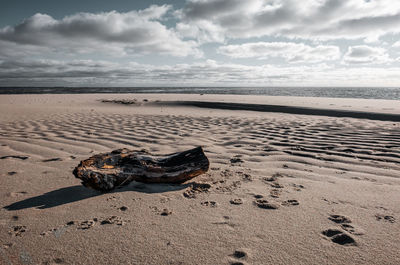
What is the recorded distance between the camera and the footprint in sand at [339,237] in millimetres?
1631

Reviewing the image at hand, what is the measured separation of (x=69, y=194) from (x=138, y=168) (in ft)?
2.31

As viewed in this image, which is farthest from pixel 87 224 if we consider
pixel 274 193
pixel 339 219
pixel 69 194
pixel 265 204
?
pixel 339 219

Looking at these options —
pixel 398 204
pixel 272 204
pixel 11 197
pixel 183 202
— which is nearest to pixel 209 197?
pixel 183 202

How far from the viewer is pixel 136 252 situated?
1.53 meters

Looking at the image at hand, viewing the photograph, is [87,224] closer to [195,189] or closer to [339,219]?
[195,189]

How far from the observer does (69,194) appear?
7.64ft

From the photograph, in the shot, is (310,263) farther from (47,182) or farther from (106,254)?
(47,182)

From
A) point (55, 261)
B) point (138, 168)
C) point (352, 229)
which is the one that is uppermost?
point (138, 168)

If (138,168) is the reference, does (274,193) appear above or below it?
below

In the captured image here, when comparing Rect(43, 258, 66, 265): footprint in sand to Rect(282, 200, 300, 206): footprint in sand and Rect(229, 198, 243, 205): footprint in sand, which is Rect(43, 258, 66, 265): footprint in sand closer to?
Rect(229, 198, 243, 205): footprint in sand

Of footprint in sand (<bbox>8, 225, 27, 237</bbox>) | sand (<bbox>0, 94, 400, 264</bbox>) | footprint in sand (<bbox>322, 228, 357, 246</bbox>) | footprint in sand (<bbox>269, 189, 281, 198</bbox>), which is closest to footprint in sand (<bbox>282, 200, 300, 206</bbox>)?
sand (<bbox>0, 94, 400, 264</bbox>)

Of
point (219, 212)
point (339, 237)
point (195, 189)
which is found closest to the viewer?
point (339, 237)

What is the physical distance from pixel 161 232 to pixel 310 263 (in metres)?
1.01

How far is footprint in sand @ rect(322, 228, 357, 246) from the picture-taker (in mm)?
1631
